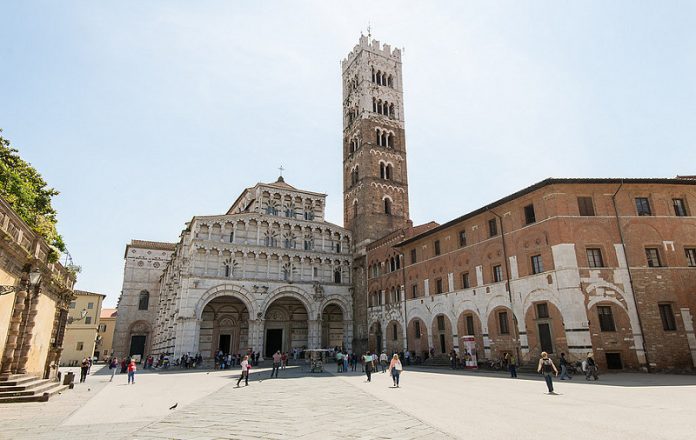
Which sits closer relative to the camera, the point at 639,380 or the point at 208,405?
the point at 208,405

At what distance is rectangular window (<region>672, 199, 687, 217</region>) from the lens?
22.3m

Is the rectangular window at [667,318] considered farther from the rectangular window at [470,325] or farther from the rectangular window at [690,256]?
the rectangular window at [470,325]

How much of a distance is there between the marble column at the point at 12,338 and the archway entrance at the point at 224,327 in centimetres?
2407

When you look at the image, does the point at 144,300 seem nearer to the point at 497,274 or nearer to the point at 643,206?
the point at 497,274

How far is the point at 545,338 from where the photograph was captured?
69.5 ft

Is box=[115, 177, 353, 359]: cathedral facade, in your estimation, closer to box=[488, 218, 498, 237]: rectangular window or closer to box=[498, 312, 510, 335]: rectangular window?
box=[488, 218, 498, 237]: rectangular window

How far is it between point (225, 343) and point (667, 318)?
33.7 m

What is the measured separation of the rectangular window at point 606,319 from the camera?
65.0 ft

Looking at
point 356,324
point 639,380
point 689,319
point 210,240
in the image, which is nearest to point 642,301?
point 689,319

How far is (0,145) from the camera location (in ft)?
64.0

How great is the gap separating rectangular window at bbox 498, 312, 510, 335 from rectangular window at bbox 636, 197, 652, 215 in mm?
9390

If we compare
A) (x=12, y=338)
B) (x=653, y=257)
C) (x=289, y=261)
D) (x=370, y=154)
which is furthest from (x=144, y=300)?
(x=653, y=257)

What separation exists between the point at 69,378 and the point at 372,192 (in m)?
30.8

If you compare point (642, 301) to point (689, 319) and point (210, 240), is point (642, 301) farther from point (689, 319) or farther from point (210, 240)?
point (210, 240)
